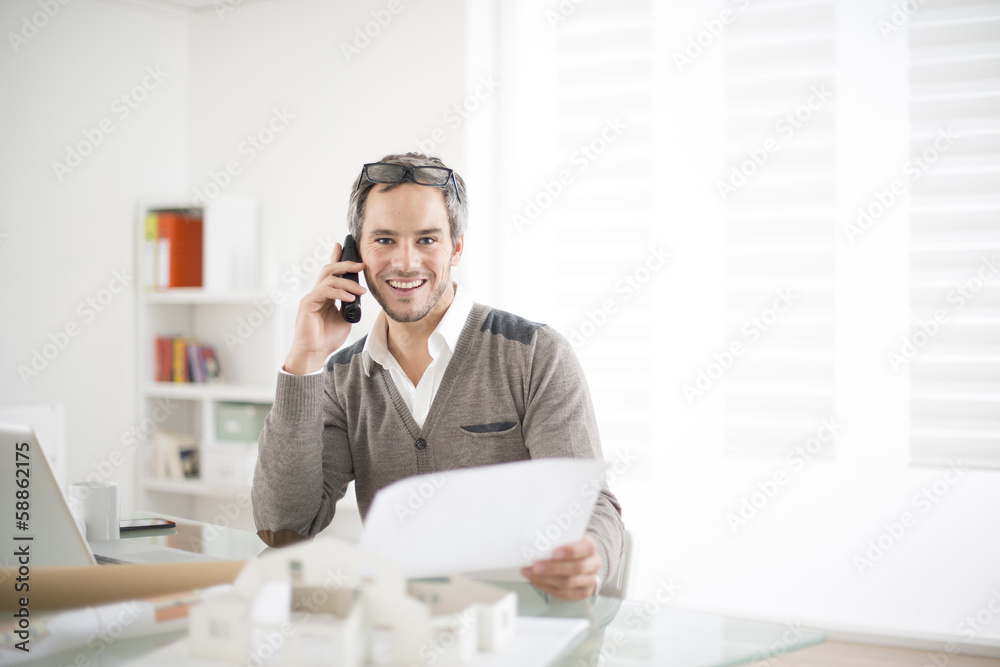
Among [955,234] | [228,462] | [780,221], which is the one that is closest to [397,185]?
[780,221]

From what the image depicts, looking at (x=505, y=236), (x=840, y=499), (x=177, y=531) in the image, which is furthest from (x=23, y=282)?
(x=840, y=499)

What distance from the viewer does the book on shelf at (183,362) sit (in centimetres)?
375

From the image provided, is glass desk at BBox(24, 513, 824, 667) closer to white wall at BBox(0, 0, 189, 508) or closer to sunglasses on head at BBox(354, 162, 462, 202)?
sunglasses on head at BBox(354, 162, 462, 202)

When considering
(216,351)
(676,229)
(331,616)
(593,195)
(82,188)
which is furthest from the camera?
(216,351)

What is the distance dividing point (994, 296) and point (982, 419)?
1.33 feet

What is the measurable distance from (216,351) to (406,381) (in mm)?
2356

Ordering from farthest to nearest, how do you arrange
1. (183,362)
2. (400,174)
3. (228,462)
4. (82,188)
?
(183,362) → (82,188) → (228,462) → (400,174)

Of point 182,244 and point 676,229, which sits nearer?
point 676,229

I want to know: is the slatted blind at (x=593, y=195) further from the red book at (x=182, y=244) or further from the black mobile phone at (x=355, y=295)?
the black mobile phone at (x=355, y=295)

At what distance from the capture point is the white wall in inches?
134

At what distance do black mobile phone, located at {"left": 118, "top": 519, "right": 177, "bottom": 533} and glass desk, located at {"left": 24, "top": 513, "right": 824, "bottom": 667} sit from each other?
70 cm

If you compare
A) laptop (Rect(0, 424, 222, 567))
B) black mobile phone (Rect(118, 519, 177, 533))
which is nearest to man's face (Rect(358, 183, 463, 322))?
black mobile phone (Rect(118, 519, 177, 533))

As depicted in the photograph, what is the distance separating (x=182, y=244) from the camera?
3709 millimetres

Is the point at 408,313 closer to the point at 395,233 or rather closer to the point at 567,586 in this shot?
the point at 395,233
